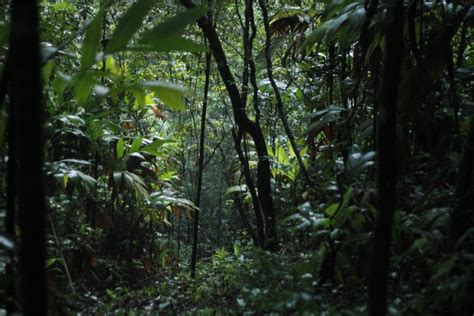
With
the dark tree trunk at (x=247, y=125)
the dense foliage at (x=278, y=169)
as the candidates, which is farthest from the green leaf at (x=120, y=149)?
the dark tree trunk at (x=247, y=125)

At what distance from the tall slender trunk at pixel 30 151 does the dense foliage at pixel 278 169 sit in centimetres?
2

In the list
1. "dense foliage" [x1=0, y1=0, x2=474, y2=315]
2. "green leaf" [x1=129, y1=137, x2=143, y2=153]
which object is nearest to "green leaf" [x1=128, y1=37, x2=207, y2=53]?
"dense foliage" [x1=0, y1=0, x2=474, y2=315]

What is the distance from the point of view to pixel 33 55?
1.07 metres

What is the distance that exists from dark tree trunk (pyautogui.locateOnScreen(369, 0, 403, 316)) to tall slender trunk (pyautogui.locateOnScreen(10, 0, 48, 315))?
102 cm

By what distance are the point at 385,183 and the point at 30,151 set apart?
42.8 inches

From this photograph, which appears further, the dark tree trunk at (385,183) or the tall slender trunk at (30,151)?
the dark tree trunk at (385,183)

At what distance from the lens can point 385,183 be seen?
166cm

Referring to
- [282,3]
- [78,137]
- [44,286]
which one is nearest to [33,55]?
[44,286]

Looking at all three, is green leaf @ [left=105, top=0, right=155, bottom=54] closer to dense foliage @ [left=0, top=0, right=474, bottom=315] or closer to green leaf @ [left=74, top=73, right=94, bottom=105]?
dense foliage @ [left=0, top=0, right=474, bottom=315]

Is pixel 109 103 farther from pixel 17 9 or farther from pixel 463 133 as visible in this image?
pixel 17 9

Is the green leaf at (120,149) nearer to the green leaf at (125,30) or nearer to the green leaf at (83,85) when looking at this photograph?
the green leaf at (83,85)

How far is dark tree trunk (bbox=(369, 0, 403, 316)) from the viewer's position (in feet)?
5.35

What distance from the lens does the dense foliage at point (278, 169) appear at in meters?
1.84

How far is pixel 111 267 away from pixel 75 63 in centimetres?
205
